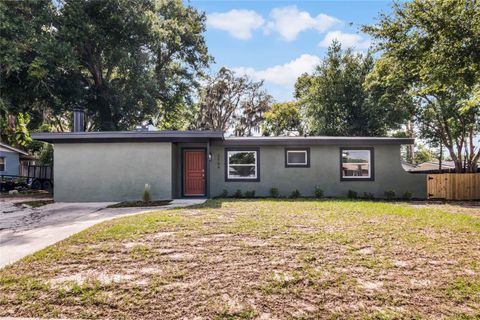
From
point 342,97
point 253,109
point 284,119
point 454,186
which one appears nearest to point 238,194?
point 454,186

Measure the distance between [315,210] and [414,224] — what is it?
254 cm

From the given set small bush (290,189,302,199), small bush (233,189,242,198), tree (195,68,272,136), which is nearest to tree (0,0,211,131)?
small bush (233,189,242,198)

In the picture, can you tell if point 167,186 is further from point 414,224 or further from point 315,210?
point 414,224

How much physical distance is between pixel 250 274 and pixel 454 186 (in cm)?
1248

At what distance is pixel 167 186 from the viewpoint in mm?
10828

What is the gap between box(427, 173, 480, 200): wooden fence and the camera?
39.7ft

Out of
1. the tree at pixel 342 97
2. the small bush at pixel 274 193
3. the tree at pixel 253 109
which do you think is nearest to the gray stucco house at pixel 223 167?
the small bush at pixel 274 193

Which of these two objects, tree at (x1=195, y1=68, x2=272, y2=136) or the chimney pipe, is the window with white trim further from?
tree at (x1=195, y1=68, x2=272, y2=136)

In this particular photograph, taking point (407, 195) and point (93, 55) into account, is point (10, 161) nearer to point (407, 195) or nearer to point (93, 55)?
point (93, 55)

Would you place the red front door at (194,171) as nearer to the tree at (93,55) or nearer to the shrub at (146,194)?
the shrub at (146,194)

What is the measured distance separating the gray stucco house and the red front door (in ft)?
0.14

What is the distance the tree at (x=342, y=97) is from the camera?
20.5 meters

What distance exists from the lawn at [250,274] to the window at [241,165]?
6543mm

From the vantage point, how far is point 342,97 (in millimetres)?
20828
